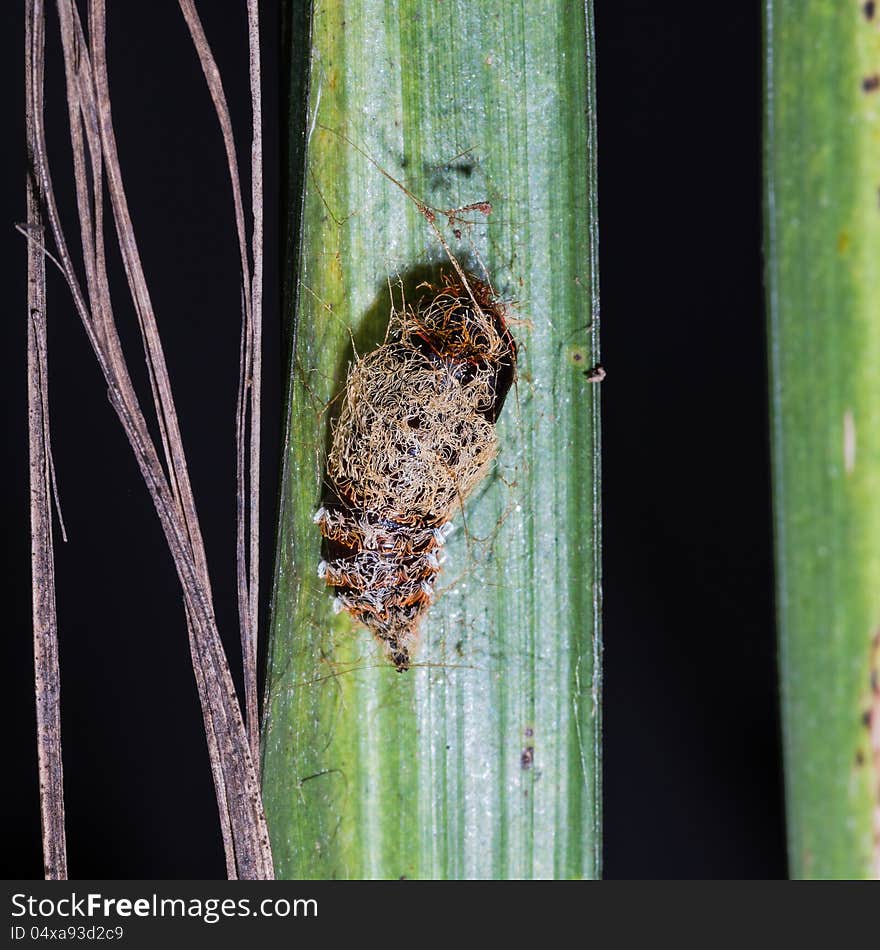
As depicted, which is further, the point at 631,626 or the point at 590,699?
the point at 631,626

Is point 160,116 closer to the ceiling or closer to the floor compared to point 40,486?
closer to the ceiling

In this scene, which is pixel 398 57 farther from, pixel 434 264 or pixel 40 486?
pixel 40 486

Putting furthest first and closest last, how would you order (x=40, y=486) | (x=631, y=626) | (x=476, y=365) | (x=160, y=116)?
(x=631, y=626)
(x=160, y=116)
(x=476, y=365)
(x=40, y=486)

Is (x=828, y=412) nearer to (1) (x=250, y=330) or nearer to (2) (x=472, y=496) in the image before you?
(2) (x=472, y=496)

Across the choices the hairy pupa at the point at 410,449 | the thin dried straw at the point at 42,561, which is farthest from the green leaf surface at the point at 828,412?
the thin dried straw at the point at 42,561

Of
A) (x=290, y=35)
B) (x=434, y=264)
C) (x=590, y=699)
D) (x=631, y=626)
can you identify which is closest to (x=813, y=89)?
(x=434, y=264)

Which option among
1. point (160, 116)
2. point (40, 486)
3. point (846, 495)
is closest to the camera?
point (846, 495)

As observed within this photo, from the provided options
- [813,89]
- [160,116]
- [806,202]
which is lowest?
[806,202]
